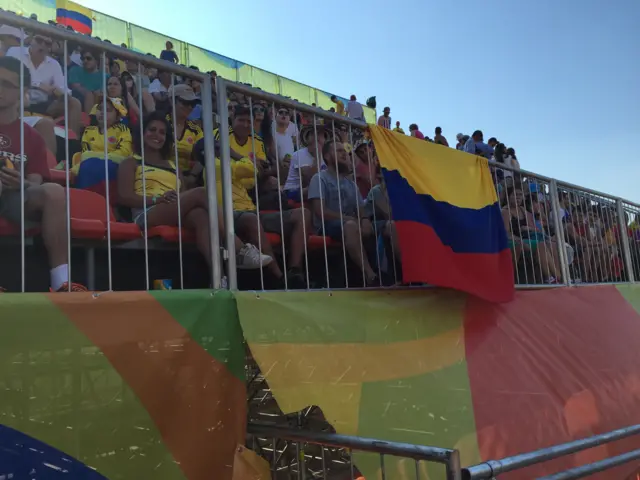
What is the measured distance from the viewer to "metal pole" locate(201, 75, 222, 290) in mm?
2738

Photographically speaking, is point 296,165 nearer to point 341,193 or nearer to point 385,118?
point 341,193

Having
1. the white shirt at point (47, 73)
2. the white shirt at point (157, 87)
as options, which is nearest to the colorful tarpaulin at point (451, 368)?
the white shirt at point (47, 73)

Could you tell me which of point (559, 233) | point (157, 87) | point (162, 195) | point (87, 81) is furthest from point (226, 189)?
point (559, 233)

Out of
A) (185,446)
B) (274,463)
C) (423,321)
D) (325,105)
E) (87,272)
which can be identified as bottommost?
(274,463)

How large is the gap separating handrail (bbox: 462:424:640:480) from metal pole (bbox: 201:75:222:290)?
147 cm

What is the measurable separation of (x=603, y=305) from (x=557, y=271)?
0.68 metres

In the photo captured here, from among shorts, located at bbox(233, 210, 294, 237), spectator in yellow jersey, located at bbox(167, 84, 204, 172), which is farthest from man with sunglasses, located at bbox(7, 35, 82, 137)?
shorts, located at bbox(233, 210, 294, 237)

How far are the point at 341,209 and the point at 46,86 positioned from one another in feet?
7.51

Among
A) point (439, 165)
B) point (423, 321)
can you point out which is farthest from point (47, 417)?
point (439, 165)

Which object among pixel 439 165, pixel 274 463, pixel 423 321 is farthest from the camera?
pixel 439 165

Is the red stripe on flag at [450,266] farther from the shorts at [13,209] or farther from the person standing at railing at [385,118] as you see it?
the person standing at railing at [385,118]

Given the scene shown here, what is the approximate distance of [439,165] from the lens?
4.05 metres

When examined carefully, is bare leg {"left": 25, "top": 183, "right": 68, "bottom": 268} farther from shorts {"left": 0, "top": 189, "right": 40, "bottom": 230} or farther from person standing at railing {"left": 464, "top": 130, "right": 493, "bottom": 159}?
person standing at railing {"left": 464, "top": 130, "right": 493, "bottom": 159}

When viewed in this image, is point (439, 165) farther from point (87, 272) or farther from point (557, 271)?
point (87, 272)
